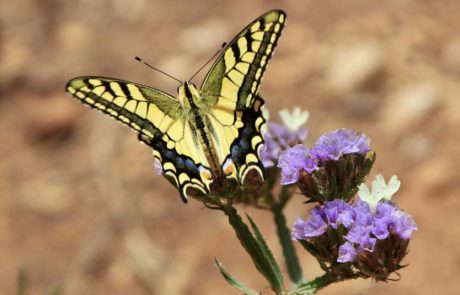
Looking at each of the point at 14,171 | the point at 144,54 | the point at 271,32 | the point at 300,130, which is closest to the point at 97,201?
the point at 14,171

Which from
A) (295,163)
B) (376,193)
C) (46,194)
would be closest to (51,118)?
(46,194)

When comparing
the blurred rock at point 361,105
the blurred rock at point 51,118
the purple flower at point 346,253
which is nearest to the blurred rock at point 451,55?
the blurred rock at point 361,105

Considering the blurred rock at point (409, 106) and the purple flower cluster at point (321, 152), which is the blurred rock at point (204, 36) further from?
the purple flower cluster at point (321, 152)

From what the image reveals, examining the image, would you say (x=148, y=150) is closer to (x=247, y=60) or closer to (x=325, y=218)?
(x=247, y=60)

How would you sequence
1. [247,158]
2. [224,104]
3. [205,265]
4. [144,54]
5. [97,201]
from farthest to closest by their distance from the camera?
[144,54]
[97,201]
[205,265]
[224,104]
[247,158]

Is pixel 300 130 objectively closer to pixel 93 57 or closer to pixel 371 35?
pixel 371 35

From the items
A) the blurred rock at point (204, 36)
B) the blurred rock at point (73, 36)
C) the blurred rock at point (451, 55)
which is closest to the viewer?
the blurred rock at point (451, 55)

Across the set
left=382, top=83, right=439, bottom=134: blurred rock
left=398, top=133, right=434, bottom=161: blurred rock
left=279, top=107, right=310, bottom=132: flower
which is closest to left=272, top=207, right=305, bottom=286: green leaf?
left=279, top=107, right=310, bottom=132: flower
